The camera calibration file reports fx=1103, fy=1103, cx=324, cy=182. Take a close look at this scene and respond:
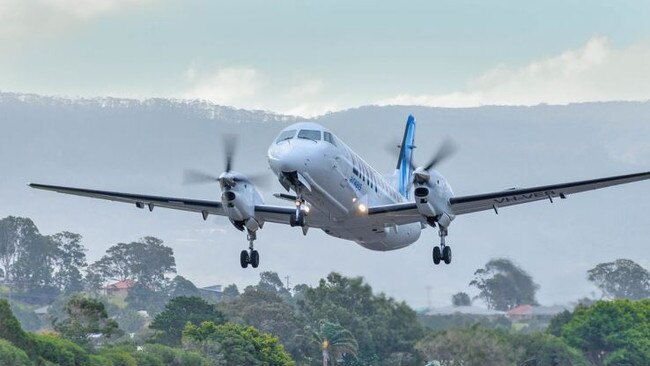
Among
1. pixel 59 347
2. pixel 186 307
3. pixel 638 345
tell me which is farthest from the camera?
pixel 638 345

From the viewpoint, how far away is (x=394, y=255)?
18288 centimetres

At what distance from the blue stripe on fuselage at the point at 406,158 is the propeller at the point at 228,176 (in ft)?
36.6

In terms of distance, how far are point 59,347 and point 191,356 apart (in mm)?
7990

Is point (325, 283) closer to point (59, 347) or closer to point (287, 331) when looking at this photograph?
point (287, 331)

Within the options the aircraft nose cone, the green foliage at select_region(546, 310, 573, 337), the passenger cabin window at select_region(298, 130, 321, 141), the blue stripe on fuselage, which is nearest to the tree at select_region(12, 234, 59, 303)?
the green foliage at select_region(546, 310, 573, 337)

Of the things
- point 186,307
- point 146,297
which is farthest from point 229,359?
point 146,297

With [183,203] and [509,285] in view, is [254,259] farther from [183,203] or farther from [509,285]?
[509,285]

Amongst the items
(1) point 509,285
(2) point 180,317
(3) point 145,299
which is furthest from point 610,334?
(3) point 145,299

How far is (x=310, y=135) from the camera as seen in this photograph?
34000mm

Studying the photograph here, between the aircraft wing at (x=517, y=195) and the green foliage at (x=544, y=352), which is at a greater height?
the aircraft wing at (x=517, y=195)

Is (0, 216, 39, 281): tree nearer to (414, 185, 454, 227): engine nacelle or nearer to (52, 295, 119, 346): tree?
(52, 295, 119, 346): tree

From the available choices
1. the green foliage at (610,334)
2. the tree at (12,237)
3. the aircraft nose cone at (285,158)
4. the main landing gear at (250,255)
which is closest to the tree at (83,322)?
the main landing gear at (250,255)

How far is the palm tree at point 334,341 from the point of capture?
232ft

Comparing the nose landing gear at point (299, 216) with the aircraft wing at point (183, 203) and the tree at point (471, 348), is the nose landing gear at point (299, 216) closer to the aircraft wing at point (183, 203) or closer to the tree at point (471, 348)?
the aircraft wing at point (183, 203)
